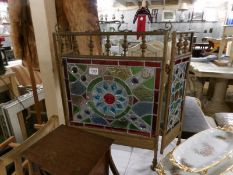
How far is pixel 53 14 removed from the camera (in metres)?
1.14

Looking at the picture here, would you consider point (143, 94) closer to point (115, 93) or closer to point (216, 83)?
point (115, 93)

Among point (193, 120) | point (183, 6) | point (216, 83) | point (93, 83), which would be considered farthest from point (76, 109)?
point (183, 6)

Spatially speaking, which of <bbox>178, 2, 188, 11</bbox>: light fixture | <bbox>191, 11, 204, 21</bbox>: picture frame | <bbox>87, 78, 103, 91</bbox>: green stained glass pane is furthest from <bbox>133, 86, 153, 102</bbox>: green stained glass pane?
<bbox>191, 11, 204, 21</bbox>: picture frame

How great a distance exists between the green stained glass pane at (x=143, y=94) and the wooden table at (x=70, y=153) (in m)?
0.29

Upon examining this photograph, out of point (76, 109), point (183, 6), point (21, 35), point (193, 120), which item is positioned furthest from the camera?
point (183, 6)

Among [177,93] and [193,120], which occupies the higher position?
[177,93]

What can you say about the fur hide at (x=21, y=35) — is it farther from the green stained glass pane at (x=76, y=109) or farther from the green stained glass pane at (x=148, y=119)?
the green stained glass pane at (x=148, y=119)

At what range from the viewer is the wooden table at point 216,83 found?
110 inches

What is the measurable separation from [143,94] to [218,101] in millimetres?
2692

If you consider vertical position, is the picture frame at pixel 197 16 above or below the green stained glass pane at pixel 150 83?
above

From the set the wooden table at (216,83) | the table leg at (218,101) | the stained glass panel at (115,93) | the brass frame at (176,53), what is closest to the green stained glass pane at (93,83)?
the stained glass panel at (115,93)

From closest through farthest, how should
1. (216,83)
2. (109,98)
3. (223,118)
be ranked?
(109,98) < (223,118) < (216,83)

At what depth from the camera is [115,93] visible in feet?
3.48

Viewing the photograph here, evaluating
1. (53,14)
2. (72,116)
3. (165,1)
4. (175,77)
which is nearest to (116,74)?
(175,77)
